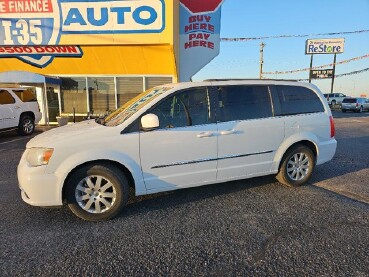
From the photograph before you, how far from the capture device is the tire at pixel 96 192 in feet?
10.8

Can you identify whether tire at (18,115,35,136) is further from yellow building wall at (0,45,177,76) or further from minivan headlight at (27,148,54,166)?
minivan headlight at (27,148,54,166)

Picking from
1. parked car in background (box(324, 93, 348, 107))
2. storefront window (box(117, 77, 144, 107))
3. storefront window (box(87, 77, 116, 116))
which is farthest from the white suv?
parked car in background (box(324, 93, 348, 107))

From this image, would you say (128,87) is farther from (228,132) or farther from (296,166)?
(296,166)

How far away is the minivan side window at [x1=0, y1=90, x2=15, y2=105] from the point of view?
368 inches

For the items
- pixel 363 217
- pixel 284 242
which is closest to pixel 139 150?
pixel 284 242

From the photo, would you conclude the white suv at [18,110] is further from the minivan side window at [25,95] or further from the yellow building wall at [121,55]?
the yellow building wall at [121,55]

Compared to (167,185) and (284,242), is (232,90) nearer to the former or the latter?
(167,185)

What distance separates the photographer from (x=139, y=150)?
11.2 feet

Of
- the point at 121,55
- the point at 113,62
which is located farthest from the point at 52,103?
the point at 121,55

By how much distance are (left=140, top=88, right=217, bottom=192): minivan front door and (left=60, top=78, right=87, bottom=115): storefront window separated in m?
11.2

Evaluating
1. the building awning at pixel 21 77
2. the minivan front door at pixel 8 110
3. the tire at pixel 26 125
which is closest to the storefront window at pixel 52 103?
the building awning at pixel 21 77

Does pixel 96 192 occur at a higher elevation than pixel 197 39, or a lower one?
lower

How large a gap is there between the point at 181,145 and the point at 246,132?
1.11 metres

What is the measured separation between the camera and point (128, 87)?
13.3m
